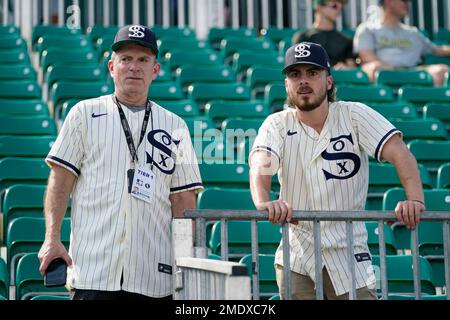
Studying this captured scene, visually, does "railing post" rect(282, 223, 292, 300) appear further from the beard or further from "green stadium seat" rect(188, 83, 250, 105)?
"green stadium seat" rect(188, 83, 250, 105)

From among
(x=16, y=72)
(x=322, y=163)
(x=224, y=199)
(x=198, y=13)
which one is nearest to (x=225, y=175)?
(x=224, y=199)

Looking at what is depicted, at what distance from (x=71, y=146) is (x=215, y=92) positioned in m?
5.04

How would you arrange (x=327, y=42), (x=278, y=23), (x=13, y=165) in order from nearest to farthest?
(x=13, y=165), (x=327, y=42), (x=278, y=23)

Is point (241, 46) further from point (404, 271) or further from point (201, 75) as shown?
point (404, 271)

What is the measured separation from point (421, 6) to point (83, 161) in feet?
32.4

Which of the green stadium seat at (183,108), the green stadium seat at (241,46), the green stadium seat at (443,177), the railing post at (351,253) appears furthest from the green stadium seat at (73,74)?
the railing post at (351,253)

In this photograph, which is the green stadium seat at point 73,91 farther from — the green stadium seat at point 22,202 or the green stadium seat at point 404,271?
the green stadium seat at point 404,271

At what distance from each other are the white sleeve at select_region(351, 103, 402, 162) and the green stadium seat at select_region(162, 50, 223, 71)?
5899 mm

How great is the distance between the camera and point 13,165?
24.5 feet

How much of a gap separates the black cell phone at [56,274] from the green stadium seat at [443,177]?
3928 mm

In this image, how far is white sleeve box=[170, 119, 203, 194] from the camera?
4.92 metres
